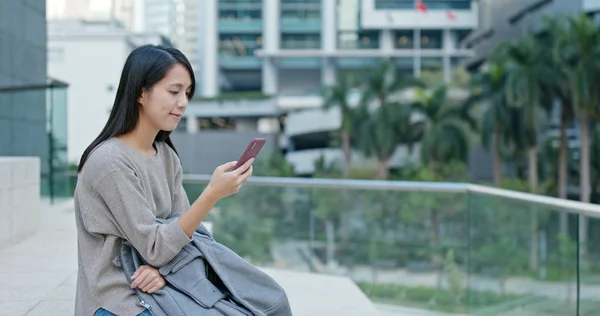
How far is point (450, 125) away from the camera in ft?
109

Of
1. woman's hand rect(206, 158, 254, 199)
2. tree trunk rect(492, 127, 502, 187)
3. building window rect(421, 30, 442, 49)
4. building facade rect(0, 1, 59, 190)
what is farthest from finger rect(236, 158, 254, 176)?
building window rect(421, 30, 442, 49)

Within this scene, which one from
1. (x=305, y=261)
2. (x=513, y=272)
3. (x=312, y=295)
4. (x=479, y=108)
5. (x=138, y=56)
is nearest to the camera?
(x=138, y=56)

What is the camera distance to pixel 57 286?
3328mm

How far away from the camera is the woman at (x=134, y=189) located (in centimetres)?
161

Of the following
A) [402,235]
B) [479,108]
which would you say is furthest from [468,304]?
[479,108]

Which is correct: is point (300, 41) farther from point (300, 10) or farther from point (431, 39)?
point (431, 39)

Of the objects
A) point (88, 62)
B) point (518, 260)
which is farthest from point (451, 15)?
point (518, 260)

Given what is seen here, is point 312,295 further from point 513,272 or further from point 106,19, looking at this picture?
point 106,19

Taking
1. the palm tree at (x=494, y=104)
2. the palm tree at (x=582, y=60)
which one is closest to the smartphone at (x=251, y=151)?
the palm tree at (x=582, y=60)

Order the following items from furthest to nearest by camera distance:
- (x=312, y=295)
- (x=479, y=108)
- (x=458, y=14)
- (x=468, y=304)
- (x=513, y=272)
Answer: (x=458, y=14), (x=479, y=108), (x=468, y=304), (x=513, y=272), (x=312, y=295)

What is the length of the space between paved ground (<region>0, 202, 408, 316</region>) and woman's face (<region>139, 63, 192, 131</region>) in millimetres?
1400

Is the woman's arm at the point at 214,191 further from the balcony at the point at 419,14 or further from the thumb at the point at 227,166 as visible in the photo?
the balcony at the point at 419,14

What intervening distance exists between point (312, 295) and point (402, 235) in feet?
8.72

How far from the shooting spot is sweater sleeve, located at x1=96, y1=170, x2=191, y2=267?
5.26ft
